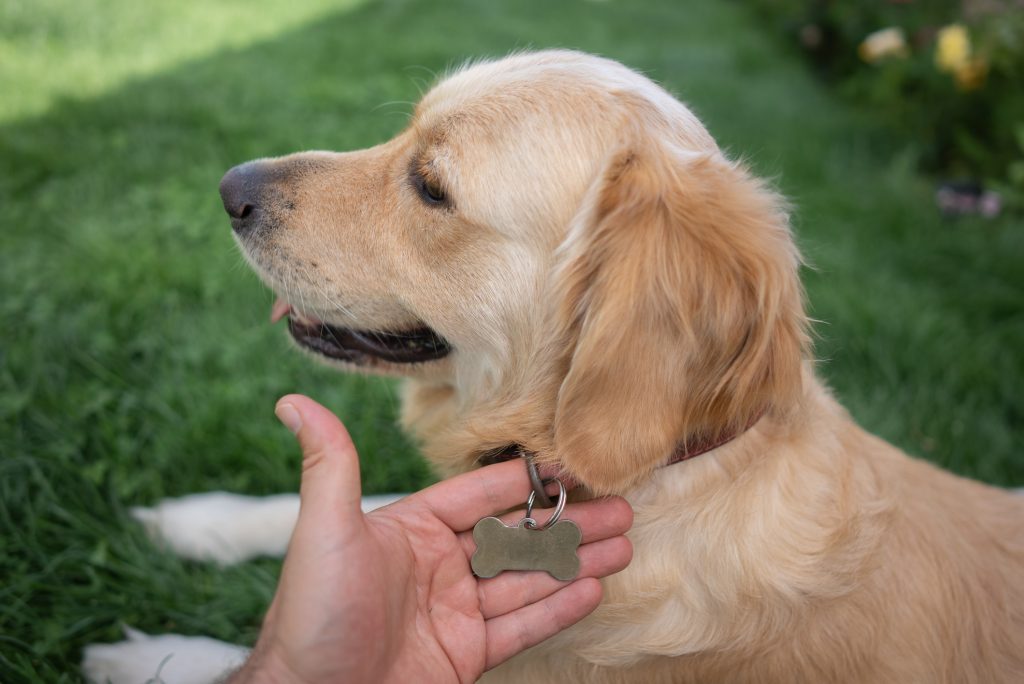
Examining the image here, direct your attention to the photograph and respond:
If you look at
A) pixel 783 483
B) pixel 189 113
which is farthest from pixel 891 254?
pixel 189 113

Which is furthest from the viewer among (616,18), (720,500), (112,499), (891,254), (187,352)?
(616,18)

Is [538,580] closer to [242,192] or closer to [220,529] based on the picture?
[220,529]

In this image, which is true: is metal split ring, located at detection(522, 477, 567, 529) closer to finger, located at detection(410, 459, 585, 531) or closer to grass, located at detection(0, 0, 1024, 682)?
finger, located at detection(410, 459, 585, 531)

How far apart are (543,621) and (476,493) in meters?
0.33

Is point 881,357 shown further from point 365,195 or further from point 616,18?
point 616,18

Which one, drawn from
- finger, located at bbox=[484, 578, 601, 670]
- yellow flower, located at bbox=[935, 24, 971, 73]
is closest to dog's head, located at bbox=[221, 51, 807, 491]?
finger, located at bbox=[484, 578, 601, 670]

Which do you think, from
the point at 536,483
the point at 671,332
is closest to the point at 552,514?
the point at 536,483

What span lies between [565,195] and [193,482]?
1748mm

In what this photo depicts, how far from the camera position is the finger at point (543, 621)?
1669mm

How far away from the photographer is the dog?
161 centimetres

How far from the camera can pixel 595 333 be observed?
63.4 inches

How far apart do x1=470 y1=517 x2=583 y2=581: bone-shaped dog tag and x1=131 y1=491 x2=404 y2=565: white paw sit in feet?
3.02

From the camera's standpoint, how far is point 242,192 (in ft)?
6.88

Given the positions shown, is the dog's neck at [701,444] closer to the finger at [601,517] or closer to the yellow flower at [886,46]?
the finger at [601,517]
